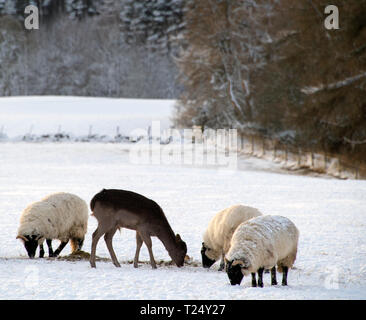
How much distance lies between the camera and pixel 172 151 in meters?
42.4

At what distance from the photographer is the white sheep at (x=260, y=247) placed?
7930mm

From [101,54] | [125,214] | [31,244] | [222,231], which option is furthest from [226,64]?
[101,54]

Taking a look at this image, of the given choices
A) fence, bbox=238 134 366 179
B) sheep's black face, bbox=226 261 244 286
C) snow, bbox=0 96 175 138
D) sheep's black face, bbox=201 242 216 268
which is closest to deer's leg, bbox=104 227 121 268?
sheep's black face, bbox=201 242 216 268

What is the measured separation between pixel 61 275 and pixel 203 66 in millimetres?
41770

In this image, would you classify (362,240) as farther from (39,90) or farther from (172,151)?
(39,90)

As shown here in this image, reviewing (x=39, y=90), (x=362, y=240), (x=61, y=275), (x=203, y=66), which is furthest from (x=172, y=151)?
(x=39, y=90)

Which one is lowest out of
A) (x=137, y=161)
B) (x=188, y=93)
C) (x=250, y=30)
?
(x=137, y=161)

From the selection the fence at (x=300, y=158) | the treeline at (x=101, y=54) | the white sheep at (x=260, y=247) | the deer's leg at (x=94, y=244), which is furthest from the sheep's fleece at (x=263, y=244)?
the treeline at (x=101, y=54)

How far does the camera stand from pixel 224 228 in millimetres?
10164

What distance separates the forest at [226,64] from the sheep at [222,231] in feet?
69.0

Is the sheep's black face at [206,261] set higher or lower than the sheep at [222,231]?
lower

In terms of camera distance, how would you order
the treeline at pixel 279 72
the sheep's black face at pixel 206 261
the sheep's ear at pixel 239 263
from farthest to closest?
the treeline at pixel 279 72
the sheep's black face at pixel 206 261
the sheep's ear at pixel 239 263

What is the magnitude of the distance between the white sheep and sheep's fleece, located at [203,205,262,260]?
143cm

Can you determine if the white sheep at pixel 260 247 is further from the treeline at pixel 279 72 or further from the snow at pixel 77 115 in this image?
the snow at pixel 77 115
